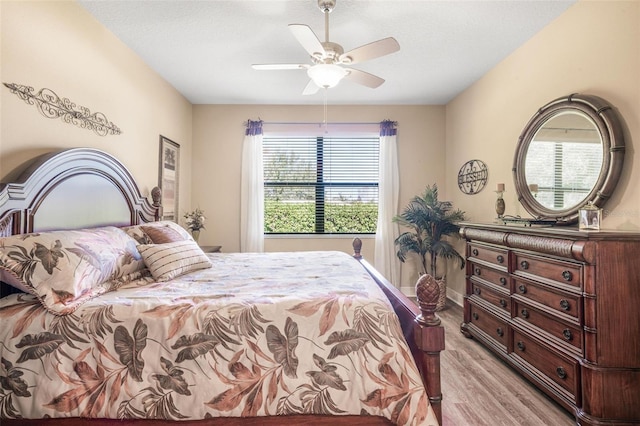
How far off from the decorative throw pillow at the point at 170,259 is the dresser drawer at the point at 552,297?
7.49 feet

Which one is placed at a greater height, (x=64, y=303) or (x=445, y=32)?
(x=445, y=32)

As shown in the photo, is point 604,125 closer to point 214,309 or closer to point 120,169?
point 214,309

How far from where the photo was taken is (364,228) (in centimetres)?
431

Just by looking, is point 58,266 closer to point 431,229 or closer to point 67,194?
point 67,194

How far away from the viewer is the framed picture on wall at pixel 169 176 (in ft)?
11.0

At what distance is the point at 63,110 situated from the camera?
202cm

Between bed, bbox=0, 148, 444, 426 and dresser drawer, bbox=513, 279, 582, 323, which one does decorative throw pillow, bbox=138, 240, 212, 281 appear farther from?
dresser drawer, bbox=513, 279, 582, 323

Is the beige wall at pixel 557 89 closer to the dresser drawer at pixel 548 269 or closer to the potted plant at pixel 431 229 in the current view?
the potted plant at pixel 431 229

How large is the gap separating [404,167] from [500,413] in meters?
3.08

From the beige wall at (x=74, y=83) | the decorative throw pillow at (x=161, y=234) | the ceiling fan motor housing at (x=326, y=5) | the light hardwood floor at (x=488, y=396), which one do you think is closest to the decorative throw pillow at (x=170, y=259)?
the decorative throw pillow at (x=161, y=234)

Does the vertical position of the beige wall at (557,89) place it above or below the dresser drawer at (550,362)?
above

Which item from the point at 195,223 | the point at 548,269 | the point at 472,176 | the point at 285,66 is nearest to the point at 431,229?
the point at 472,176

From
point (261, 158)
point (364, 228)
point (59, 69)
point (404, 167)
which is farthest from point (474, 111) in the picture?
point (59, 69)

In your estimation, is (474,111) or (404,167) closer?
(474,111)
